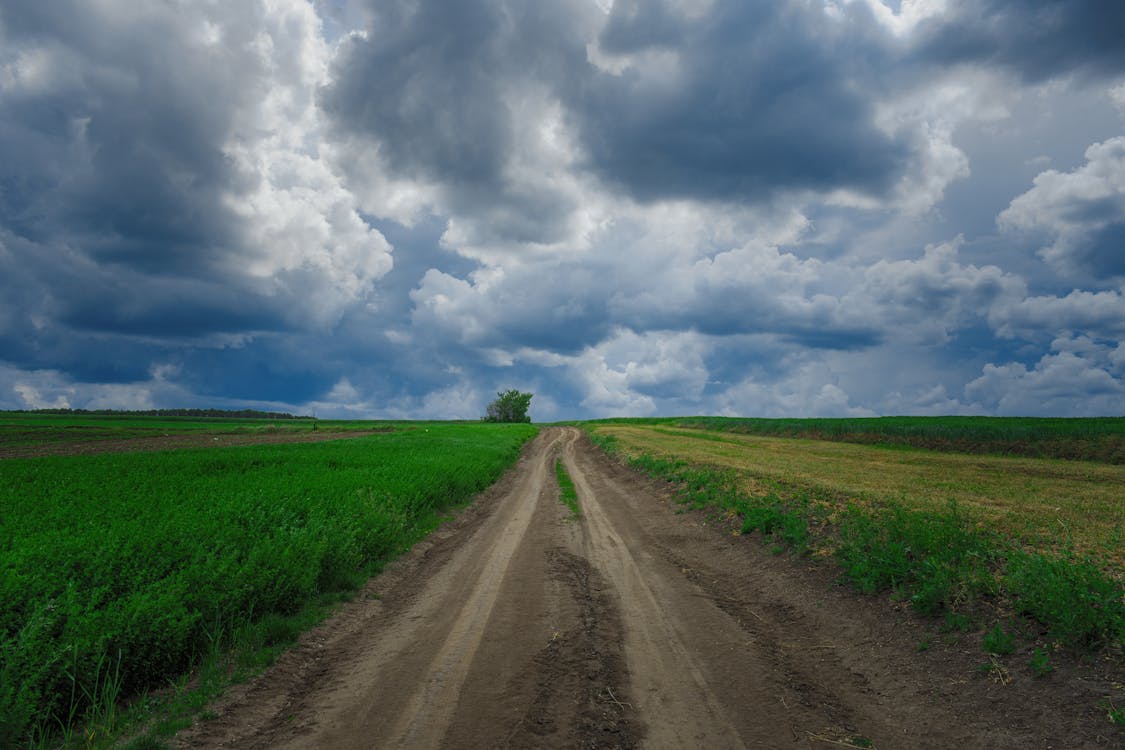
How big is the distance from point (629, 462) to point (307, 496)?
18429mm

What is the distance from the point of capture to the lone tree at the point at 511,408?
146 m

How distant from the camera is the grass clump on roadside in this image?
1677 centimetres

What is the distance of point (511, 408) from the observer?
146 metres

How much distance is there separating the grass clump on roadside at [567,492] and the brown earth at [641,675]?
6.48m

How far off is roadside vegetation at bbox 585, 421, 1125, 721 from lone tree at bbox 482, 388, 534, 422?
423 ft

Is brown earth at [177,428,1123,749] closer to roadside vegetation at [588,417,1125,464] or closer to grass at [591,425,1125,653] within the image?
grass at [591,425,1125,653]

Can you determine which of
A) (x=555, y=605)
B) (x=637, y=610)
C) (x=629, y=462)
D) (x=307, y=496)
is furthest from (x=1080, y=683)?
(x=629, y=462)

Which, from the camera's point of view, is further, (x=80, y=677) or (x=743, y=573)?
(x=743, y=573)

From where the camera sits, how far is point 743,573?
10.2 m

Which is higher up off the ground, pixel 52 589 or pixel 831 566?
pixel 52 589

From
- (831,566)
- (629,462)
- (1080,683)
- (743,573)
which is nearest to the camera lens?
(1080,683)

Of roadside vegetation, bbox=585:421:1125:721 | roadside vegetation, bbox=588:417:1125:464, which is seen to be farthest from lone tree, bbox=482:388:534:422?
roadside vegetation, bbox=585:421:1125:721

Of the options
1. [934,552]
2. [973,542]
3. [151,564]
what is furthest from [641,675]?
[151,564]

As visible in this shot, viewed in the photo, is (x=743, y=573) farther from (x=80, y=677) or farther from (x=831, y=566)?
(x=80, y=677)
